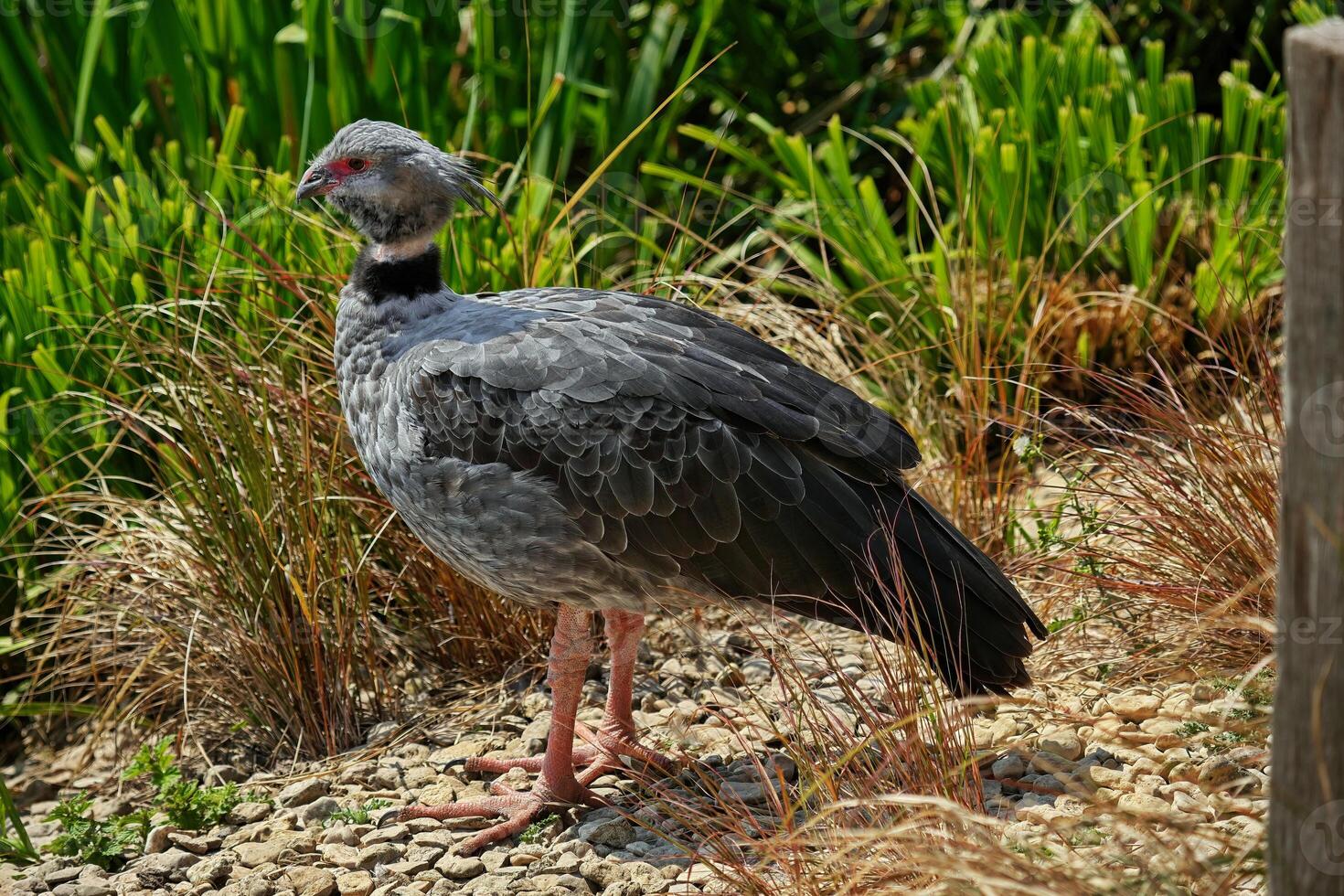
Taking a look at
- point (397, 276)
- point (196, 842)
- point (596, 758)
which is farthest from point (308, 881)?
point (397, 276)

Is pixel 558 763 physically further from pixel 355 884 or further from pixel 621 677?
pixel 355 884

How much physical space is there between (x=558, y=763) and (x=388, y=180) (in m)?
1.47

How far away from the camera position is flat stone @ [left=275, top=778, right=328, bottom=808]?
11.1ft

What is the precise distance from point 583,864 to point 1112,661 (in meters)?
1.30

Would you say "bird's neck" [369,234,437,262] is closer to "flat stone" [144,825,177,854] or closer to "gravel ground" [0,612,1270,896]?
"gravel ground" [0,612,1270,896]

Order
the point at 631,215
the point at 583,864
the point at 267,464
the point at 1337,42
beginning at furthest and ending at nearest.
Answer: the point at 631,215, the point at 267,464, the point at 583,864, the point at 1337,42

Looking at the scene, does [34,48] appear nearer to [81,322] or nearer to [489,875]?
[81,322]

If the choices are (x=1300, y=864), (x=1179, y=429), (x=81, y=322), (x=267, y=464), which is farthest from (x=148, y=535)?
(x=1300, y=864)

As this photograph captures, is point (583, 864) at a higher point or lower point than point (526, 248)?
lower

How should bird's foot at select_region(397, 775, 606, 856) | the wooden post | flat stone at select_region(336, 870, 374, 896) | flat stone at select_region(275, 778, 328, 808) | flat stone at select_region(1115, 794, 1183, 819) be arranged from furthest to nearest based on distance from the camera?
flat stone at select_region(275, 778, 328, 808) < bird's foot at select_region(397, 775, 606, 856) < flat stone at select_region(336, 870, 374, 896) < flat stone at select_region(1115, 794, 1183, 819) < the wooden post

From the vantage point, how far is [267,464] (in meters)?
3.59

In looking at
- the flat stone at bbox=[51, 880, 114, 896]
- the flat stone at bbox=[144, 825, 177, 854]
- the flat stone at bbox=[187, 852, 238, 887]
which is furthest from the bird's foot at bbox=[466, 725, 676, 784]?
the flat stone at bbox=[51, 880, 114, 896]

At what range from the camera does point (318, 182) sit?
11.2 ft

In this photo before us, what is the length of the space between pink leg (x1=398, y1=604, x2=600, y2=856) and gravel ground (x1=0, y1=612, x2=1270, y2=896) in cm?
4
